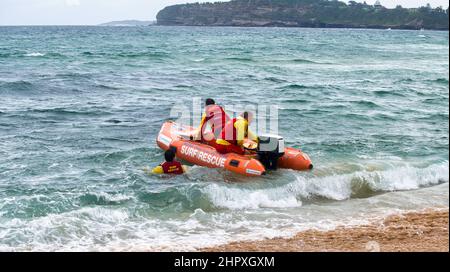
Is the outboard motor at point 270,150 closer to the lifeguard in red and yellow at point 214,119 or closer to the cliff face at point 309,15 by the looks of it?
the lifeguard in red and yellow at point 214,119

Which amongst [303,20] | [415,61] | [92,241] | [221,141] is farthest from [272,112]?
[303,20]

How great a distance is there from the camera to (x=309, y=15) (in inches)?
5659

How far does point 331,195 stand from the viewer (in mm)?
9406

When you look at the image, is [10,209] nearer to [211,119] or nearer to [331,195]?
[211,119]

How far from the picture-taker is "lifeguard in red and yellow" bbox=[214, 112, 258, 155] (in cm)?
1012

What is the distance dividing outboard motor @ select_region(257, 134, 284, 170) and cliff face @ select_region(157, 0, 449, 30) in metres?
124

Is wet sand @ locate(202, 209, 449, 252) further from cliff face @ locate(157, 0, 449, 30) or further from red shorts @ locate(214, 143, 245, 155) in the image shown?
cliff face @ locate(157, 0, 449, 30)

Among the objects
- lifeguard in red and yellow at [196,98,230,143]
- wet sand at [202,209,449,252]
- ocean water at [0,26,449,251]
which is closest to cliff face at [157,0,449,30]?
ocean water at [0,26,449,251]

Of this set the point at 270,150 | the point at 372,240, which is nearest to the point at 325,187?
the point at 270,150

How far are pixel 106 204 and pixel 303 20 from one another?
13849 cm

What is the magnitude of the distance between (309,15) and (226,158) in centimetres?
13936

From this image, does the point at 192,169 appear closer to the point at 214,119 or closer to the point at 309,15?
the point at 214,119

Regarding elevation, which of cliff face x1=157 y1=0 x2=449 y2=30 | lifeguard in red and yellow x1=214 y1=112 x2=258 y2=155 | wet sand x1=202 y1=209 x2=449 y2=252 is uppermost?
cliff face x1=157 y1=0 x2=449 y2=30

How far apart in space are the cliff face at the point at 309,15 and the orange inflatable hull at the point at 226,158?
12308 centimetres
